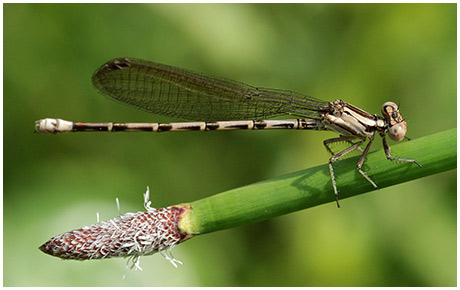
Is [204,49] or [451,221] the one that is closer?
[451,221]

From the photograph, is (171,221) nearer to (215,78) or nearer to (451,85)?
(215,78)

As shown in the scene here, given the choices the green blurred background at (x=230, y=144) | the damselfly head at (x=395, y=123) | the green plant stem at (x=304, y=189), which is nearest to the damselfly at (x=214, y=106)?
the damselfly head at (x=395, y=123)

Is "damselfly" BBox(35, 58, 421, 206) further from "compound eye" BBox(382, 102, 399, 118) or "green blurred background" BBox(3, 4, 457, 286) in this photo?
"green blurred background" BBox(3, 4, 457, 286)

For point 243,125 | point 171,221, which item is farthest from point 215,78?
point 171,221

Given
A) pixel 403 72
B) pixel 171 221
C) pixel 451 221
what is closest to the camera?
pixel 171 221

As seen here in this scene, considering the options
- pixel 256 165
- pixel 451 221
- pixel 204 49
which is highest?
pixel 204 49

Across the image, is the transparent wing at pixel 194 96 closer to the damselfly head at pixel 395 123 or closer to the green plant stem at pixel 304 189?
the damselfly head at pixel 395 123

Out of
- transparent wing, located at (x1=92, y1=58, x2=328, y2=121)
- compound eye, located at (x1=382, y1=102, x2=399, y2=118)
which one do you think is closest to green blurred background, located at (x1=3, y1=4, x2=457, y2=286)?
transparent wing, located at (x1=92, y1=58, x2=328, y2=121)
